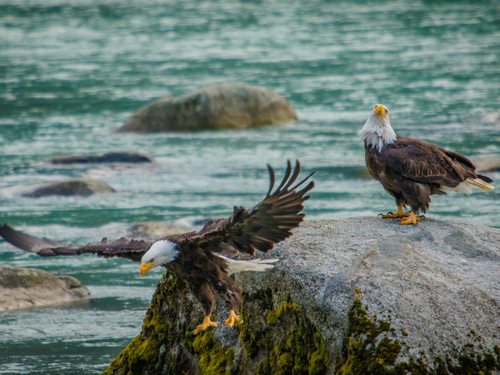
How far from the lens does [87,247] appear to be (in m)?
4.84

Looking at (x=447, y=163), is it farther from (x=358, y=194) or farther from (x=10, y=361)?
(x=358, y=194)

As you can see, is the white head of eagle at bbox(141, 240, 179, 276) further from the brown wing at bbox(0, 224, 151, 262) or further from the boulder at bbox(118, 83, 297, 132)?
the boulder at bbox(118, 83, 297, 132)

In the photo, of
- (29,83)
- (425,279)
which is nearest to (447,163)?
(425,279)

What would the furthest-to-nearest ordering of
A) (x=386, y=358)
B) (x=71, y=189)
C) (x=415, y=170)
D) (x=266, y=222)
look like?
1. (x=71, y=189)
2. (x=415, y=170)
3. (x=266, y=222)
4. (x=386, y=358)

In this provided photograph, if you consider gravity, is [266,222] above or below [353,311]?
above

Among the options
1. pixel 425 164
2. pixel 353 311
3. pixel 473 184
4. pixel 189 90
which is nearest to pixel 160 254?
pixel 353 311

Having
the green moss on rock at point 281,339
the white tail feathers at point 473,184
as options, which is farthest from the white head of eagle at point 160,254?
the white tail feathers at point 473,184

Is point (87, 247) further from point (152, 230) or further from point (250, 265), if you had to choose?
point (152, 230)

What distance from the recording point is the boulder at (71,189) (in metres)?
12.4

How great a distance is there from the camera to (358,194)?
1187cm

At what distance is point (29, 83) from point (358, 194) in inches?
668

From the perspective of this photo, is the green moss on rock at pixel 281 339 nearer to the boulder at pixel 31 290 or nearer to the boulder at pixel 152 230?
the boulder at pixel 31 290

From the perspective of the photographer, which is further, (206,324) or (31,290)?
(31,290)

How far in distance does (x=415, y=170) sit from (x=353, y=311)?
1.88m
